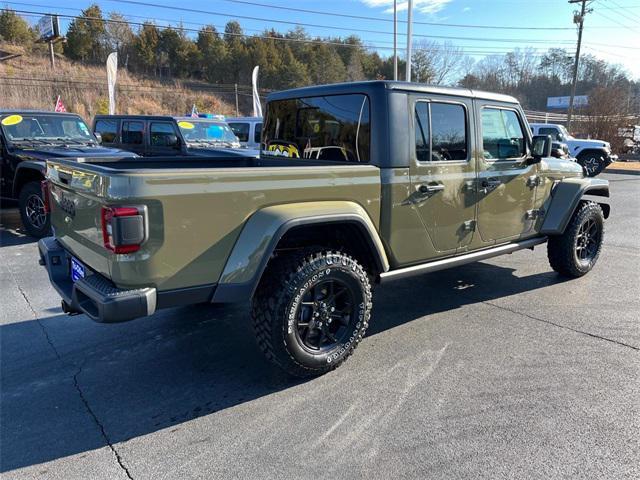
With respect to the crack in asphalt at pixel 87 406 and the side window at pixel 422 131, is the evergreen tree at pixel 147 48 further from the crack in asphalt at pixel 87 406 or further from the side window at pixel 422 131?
the side window at pixel 422 131

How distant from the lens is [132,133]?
37.9ft

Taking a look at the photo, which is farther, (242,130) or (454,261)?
(242,130)

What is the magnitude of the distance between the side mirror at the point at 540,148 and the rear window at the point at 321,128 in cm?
202

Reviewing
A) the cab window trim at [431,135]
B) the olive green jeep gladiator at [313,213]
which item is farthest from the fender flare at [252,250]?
the cab window trim at [431,135]

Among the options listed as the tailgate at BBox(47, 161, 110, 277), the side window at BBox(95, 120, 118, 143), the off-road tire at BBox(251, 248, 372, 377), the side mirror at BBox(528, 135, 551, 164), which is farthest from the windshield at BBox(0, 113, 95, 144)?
the side mirror at BBox(528, 135, 551, 164)

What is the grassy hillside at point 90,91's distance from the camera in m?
31.4

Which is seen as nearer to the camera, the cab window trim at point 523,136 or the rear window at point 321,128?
the rear window at point 321,128

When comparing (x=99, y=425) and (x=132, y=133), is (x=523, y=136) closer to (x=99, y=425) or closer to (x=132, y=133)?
(x=99, y=425)

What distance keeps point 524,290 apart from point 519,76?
251ft

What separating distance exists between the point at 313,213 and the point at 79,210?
1.43 m

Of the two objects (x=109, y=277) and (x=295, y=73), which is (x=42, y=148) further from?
(x=295, y=73)

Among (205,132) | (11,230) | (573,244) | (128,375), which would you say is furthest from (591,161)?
(128,375)

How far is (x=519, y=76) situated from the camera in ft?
235

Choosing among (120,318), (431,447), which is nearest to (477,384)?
(431,447)
